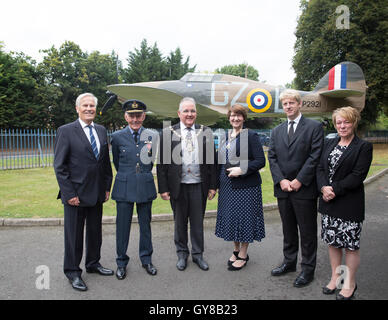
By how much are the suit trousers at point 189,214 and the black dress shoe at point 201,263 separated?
0.05m

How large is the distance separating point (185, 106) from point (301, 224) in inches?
81.3

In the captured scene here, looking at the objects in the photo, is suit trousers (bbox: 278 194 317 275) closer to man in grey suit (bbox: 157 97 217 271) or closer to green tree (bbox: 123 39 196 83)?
man in grey suit (bbox: 157 97 217 271)

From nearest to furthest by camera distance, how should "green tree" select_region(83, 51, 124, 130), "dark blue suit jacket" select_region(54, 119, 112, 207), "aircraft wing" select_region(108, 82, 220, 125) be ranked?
"dark blue suit jacket" select_region(54, 119, 112, 207)
"aircraft wing" select_region(108, 82, 220, 125)
"green tree" select_region(83, 51, 124, 130)

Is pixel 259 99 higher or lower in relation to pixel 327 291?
higher

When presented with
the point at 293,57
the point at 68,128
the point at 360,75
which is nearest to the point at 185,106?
the point at 68,128

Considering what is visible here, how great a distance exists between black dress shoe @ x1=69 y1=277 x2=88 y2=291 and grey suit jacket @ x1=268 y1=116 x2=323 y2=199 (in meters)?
2.52

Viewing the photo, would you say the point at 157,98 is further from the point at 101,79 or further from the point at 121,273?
the point at 101,79

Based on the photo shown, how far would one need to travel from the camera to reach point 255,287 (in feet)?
10.5

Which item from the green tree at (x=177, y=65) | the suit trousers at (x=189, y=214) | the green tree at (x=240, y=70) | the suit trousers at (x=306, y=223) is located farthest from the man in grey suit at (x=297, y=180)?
the green tree at (x=240, y=70)

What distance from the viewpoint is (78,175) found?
10.9ft

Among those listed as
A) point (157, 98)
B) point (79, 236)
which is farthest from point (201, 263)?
point (157, 98)

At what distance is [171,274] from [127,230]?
0.78 m

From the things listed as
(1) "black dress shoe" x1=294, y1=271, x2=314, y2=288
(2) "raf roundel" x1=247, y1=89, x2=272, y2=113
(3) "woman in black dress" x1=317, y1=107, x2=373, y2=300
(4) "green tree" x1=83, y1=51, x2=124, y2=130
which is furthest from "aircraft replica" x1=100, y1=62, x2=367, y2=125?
(4) "green tree" x1=83, y1=51, x2=124, y2=130

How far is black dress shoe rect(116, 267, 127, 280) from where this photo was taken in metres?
3.40
